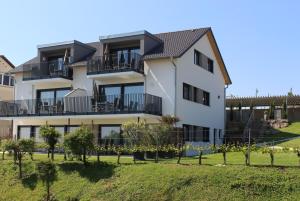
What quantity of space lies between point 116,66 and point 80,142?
33.1ft

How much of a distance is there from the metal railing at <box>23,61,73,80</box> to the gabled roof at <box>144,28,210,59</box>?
21.9 ft

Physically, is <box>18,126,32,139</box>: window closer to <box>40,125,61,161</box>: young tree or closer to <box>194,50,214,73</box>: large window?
<box>40,125,61,161</box>: young tree

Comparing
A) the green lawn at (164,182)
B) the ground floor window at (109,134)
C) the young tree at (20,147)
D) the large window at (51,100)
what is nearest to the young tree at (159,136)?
the green lawn at (164,182)

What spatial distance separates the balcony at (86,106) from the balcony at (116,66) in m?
1.53

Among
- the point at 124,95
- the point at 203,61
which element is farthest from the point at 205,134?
the point at 124,95

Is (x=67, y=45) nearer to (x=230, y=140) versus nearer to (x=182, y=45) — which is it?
(x=182, y=45)

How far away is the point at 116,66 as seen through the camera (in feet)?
101

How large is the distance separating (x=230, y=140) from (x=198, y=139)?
4.43 metres

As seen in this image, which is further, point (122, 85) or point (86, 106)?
point (122, 85)

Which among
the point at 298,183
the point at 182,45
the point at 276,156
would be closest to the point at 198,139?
the point at 182,45

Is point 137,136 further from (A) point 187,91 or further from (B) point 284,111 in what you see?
(B) point 284,111

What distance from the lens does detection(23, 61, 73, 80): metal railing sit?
1313 inches

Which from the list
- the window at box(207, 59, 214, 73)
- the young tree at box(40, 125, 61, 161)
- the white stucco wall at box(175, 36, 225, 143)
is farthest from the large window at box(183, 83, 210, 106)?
the young tree at box(40, 125, 61, 161)

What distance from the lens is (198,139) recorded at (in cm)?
3272
